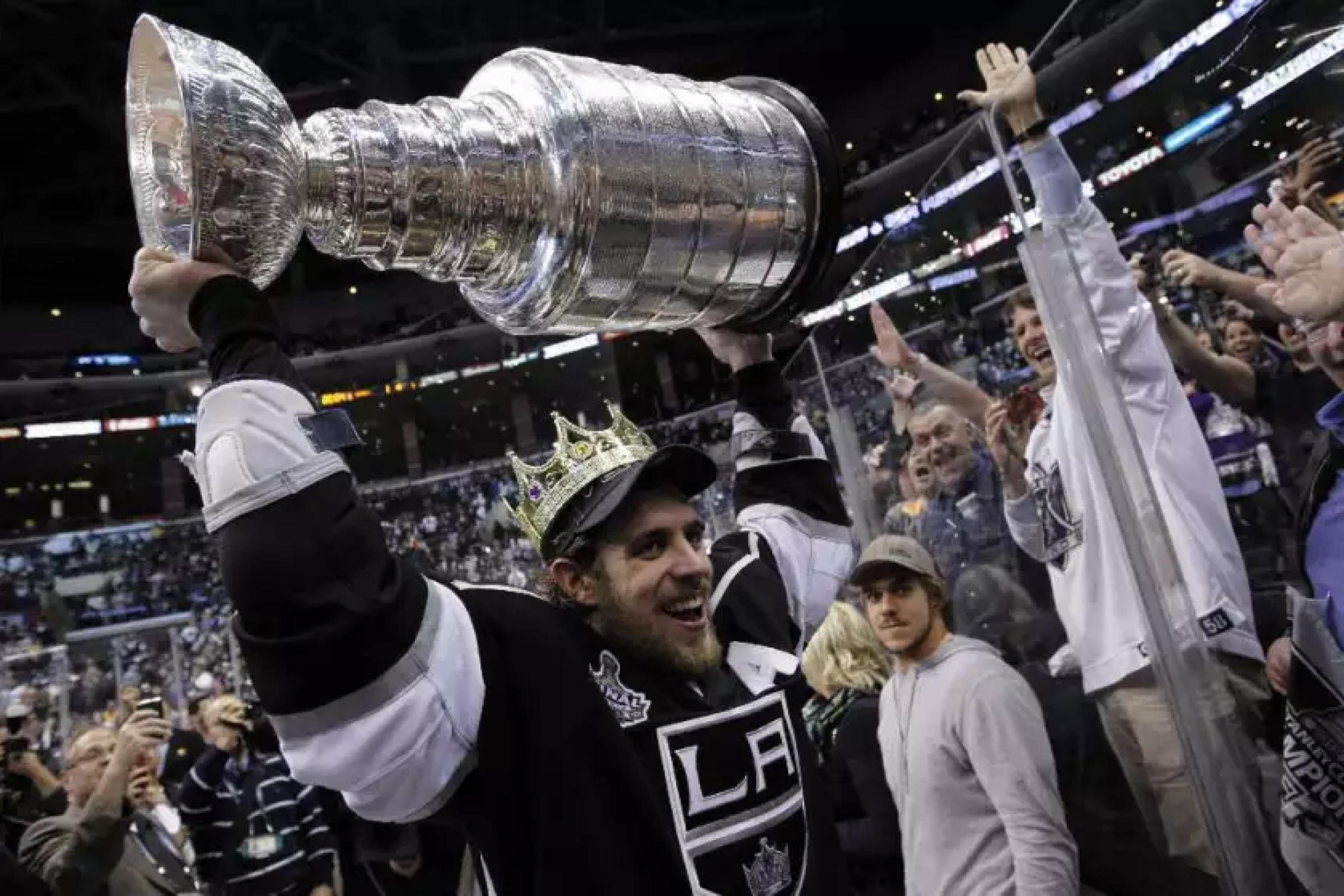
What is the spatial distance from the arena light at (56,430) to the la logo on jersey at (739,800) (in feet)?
51.1

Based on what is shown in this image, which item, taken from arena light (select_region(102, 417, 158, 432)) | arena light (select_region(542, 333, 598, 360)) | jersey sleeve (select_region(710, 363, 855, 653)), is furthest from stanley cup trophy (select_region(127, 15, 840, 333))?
arena light (select_region(102, 417, 158, 432))

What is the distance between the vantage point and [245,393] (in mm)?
798

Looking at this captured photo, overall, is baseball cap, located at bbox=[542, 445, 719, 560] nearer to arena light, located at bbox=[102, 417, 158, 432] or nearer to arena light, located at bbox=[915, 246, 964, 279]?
arena light, located at bbox=[915, 246, 964, 279]

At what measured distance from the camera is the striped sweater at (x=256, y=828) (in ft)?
10.7

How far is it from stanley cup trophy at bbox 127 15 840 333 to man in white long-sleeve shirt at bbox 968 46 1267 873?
18.7 inches

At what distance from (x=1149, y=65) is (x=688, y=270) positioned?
0.75m

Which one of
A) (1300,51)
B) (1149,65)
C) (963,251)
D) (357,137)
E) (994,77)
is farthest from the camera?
(963,251)

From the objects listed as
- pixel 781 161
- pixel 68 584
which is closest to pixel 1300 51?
pixel 781 161

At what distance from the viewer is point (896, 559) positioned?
194 cm

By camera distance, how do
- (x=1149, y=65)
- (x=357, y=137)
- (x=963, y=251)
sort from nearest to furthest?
(x=357, y=137), (x=1149, y=65), (x=963, y=251)

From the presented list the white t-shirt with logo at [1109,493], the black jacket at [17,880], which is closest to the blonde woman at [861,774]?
the white t-shirt with logo at [1109,493]

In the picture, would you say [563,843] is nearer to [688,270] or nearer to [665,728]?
[665,728]

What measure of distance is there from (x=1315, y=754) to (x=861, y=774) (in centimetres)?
118

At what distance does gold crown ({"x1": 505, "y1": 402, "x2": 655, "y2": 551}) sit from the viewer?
1227mm
